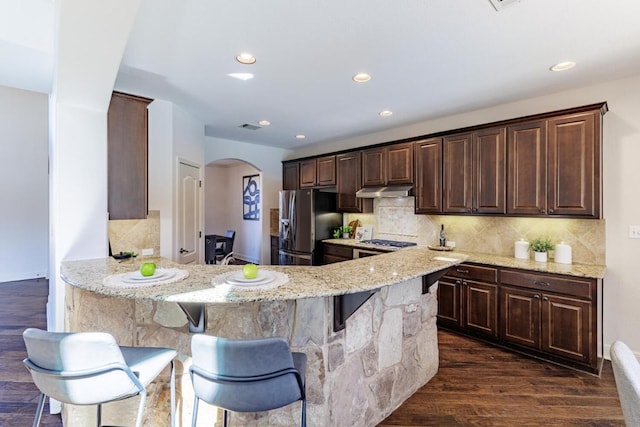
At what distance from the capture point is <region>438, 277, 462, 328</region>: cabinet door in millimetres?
3566

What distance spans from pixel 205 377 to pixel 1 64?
2.82 metres

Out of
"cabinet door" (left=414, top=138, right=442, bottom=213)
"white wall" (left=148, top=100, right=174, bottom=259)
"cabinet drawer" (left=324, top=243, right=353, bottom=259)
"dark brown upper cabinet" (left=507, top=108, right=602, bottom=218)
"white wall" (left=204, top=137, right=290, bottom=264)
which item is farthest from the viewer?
"white wall" (left=204, top=137, right=290, bottom=264)

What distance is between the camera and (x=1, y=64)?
7.67 feet

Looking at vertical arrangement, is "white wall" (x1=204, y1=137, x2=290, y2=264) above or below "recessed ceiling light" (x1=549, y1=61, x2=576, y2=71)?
below

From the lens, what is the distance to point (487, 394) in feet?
8.13

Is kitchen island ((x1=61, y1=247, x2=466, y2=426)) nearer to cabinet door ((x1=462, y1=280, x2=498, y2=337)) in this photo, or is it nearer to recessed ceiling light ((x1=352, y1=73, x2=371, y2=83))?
cabinet door ((x1=462, y1=280, x2=498, y2=337))

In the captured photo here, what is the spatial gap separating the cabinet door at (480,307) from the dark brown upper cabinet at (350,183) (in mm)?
2018

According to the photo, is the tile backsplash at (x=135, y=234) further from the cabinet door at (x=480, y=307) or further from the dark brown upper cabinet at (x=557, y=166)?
the dark brown upper cabinet at (x=557, y=166)

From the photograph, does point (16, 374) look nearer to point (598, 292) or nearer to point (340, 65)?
point (340, 65)

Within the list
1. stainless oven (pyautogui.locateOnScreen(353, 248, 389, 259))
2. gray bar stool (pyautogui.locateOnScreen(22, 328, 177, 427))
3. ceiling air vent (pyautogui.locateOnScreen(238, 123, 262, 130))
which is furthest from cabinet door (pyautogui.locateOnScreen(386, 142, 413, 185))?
gray bar stool (pyautogui.locateOnScreen(22, 328, 177, 427))

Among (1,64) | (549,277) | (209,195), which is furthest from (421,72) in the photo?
(209,195)

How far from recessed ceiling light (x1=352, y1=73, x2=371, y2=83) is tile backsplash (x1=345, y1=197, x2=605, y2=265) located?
219 cm

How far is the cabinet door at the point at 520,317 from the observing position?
301cm

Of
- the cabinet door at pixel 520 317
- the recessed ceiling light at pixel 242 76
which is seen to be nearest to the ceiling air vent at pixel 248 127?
the recessed ceiling light at pixel 242 76
